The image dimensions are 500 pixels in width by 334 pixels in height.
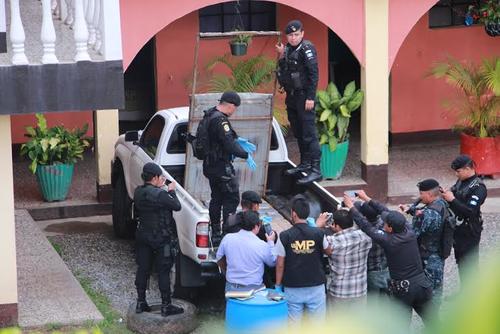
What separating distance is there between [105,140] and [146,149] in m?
1.93

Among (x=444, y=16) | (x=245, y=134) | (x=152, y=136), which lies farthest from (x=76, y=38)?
(x=444, y=16)

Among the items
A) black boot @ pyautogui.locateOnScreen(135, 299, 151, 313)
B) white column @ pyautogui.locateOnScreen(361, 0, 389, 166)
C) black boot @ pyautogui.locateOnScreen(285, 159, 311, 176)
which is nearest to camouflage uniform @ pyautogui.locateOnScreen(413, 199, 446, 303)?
black boot @ pyautogui.locateOnScreen(285, 159, 311, 176)

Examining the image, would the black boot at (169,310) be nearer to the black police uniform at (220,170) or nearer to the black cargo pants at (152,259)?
the black cargo pants at (152,259)

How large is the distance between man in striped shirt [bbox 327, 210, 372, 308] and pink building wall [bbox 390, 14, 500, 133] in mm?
8012

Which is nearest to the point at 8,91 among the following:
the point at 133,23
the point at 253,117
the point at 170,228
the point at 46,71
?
the point at 46,71

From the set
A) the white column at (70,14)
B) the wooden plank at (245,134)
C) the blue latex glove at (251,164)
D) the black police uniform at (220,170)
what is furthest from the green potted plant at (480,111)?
the white column at (70,14)

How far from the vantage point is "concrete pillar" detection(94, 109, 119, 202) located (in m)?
11.7

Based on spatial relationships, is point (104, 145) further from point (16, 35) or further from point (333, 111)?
point (16, 35)

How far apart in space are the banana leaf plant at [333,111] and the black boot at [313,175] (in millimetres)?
2875

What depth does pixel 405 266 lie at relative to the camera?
7004mm

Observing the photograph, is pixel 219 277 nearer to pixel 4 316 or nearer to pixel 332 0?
pixel 4 316

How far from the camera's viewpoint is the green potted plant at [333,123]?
12430 millimetres

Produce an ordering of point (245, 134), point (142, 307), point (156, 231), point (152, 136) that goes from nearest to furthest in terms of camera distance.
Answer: point (156, 231) < point (142, 307) < point (245, 134) < point (152, 136)

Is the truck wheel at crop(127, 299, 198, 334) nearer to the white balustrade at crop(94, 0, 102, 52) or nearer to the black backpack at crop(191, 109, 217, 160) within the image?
the black backpack at crop(191, 109, 217, 160)
